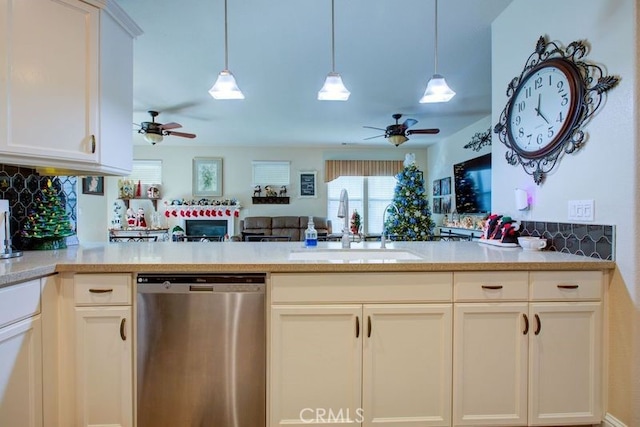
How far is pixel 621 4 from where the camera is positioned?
1.45 m

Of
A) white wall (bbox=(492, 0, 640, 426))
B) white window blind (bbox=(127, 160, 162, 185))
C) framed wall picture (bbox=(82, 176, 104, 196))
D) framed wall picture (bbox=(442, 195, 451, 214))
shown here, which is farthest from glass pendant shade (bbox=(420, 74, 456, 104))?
white window blind (bbox=(127, 160, 162, 185))

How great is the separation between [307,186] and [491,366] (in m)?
6.12

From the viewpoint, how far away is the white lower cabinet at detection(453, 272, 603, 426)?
1498 millimetres

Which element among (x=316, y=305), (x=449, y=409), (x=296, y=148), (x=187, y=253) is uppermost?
(x=296, y=148)

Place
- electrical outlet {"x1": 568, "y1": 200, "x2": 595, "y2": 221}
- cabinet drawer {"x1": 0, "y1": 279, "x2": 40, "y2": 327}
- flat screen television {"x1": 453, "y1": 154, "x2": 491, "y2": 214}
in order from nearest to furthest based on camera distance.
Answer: cabinet drawer {"x1": 0, "y1": 279, "x2": 40, "y2": 327}
electrical outlet {"x1": 568, "y1": 200, "x2": 595, "y2": 221}
flat screen television {"x1": 453, "y1": 154, "x2": 491, "y2": 214}

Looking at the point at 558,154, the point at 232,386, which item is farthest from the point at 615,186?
the point at 232,386

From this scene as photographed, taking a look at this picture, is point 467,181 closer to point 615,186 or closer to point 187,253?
point 615,186

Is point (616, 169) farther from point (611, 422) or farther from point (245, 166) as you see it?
point (245, 166)

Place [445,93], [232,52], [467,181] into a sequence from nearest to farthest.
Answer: [445,93] → [232,52] → [467,181]

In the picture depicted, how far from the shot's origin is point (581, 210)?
1.64m

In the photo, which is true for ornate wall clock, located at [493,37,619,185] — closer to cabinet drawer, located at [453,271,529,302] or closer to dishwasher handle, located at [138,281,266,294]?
cabinet drawer, located at [453,271,529,302]

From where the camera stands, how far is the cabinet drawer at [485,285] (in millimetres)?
1495

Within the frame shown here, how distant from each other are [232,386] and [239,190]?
241 inches

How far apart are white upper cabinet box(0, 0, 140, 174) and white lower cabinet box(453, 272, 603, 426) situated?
6.52ft
